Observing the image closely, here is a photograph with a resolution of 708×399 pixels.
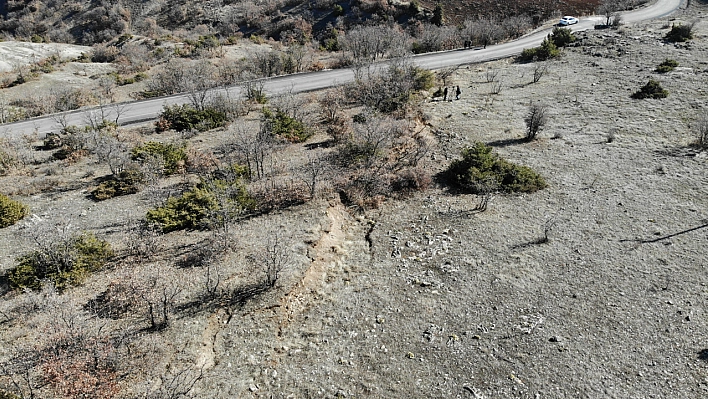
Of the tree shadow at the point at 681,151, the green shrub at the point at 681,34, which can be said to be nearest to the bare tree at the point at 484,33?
the green shrub at the point at 681,34

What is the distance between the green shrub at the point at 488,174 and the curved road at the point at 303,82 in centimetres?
1849

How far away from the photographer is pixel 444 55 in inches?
1738

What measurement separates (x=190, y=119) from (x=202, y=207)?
41.7ft

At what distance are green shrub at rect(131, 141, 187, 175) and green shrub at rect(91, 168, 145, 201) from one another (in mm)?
1381

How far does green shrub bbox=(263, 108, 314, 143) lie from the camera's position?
25.4m

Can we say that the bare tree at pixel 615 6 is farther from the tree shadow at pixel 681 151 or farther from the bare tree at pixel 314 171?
the bare tree at pixel 314 171

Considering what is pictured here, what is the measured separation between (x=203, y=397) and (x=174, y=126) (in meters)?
22.2

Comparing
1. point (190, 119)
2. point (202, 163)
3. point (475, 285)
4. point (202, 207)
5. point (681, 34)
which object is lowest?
point (475, 285)

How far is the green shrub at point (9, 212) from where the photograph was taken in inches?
704

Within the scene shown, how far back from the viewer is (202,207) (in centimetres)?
1788

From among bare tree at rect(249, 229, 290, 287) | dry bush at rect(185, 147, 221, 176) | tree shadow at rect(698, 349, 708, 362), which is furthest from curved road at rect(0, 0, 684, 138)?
tree shadow at rect(698, 349, 708, 362)

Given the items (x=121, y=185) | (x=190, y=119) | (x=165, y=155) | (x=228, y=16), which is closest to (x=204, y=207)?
(x=121, y=185)

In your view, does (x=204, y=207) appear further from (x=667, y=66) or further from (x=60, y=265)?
(x=667, y=66)

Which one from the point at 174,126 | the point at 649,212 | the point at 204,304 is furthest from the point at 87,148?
the point at 649,212
